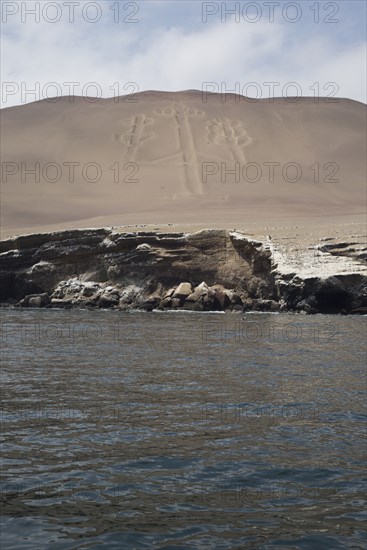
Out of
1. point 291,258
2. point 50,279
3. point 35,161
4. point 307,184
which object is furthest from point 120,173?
point 291,258

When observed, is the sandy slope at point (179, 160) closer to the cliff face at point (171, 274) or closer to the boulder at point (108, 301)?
the cliff face at point (171, 274)

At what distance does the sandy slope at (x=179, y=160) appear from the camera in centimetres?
6812

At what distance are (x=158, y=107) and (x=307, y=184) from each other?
3208 cm

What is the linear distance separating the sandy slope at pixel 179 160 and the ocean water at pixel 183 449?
39.4 m

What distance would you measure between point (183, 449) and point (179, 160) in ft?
250

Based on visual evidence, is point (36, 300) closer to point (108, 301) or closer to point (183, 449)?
point (108, 301)

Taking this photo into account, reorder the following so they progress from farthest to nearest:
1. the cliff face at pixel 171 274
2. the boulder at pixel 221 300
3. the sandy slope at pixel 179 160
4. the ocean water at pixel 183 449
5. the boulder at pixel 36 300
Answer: the sandy slope at pixel 179 160 < the boulder at pixel 36 300 < the boulder at pixel 221 300 < the cliff face at pixel 171 274 < the ocean water at pixel 183 449

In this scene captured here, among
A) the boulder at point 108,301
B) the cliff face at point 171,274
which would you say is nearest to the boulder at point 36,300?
the cliff face at point 171,274

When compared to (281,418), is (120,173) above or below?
above

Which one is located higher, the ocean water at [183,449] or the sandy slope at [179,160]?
the sandy slope at [179,160]

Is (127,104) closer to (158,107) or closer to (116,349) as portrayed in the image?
(158,107)

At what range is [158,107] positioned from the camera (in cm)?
10244

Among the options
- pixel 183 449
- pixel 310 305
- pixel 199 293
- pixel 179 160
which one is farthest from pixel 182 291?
pixel 179 160

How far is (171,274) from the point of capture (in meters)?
32.6
